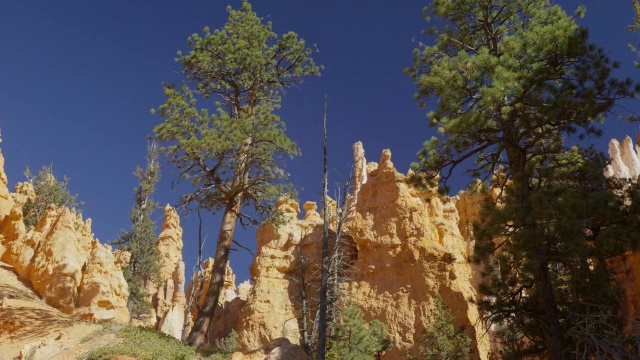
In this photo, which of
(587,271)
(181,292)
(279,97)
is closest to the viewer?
(587,271)

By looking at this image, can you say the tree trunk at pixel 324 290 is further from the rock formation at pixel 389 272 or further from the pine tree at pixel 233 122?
the rock formation at pixel 389 272

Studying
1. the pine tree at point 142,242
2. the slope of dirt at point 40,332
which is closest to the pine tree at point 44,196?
the pine tree at point 142,242

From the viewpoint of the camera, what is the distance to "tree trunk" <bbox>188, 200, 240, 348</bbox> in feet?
48.4

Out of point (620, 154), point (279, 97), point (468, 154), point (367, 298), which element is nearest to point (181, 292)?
point (367, 298)

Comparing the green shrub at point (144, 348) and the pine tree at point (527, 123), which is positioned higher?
the pine tree at point (527, 123)

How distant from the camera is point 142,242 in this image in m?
35.2

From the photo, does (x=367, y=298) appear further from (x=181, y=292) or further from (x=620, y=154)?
(x=620, y=154)

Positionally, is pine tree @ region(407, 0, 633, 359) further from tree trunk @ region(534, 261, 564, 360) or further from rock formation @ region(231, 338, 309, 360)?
rock formation @ region(231, 338, 309, 360)

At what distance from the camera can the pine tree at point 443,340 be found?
976 inches

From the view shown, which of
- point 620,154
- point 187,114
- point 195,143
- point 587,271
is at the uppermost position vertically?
point 620,154

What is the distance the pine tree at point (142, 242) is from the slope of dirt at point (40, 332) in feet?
58.0

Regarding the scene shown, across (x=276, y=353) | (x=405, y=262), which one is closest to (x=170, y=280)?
(x=405, y=262)

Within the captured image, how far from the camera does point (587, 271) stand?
36.7 ft

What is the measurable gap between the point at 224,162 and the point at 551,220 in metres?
10.4
